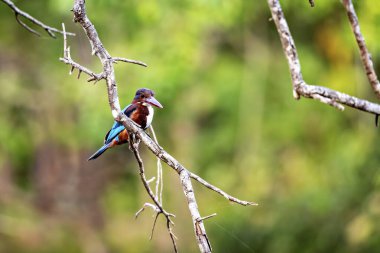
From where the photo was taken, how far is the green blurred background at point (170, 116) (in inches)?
400

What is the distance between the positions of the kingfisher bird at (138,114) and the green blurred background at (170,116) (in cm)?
610

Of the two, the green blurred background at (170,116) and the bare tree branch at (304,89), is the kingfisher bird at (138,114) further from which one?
the green blurred background at (170,116)

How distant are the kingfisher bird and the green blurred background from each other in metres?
6.10

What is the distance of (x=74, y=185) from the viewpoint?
42.3ft

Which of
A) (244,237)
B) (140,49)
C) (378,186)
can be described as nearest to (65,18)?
(140,49)

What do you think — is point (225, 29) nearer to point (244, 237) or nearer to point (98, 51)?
point (244, 237)

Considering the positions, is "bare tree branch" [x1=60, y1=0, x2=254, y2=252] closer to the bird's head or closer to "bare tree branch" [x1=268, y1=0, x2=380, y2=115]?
the bird's head

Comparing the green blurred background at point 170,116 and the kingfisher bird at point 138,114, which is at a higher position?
the green blurred background at point 170,116

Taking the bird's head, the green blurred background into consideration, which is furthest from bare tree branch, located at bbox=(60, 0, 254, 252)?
the green blurred background

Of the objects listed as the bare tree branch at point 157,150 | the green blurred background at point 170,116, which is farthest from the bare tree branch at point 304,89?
the green blurred background at point 170,116

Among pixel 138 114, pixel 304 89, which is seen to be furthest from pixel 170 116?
pixel 304 89

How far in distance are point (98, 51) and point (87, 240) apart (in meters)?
8.43

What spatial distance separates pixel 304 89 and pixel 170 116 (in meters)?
9.54

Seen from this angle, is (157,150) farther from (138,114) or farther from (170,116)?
(170,116)
